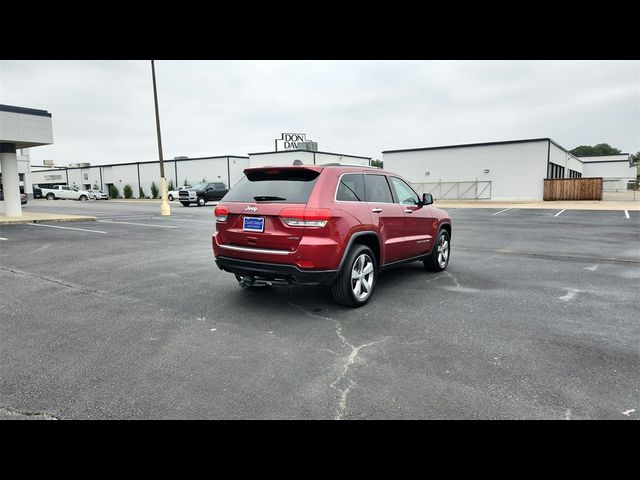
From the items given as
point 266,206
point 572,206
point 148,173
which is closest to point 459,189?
point 572,206

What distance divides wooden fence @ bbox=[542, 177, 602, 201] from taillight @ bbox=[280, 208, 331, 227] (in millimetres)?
35306

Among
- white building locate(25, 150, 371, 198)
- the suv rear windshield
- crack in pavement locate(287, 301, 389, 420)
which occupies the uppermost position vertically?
white building locate(25, 150, 371, 198)

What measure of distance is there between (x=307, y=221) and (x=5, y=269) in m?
6.68

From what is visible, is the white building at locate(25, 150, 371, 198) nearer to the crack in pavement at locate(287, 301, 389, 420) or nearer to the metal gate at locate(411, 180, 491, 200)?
the metal gate at locate(411, 180, 491, 200)

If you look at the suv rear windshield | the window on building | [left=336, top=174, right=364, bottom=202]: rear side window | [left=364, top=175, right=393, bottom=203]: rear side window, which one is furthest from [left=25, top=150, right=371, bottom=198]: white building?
the suv rear windshield

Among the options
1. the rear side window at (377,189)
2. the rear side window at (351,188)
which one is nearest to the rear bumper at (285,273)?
the rear side window at (351,188)

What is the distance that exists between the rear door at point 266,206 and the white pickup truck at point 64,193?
4962 cm

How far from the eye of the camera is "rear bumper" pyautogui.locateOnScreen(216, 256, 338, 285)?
4754mm

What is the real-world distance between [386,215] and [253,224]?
196 cm
